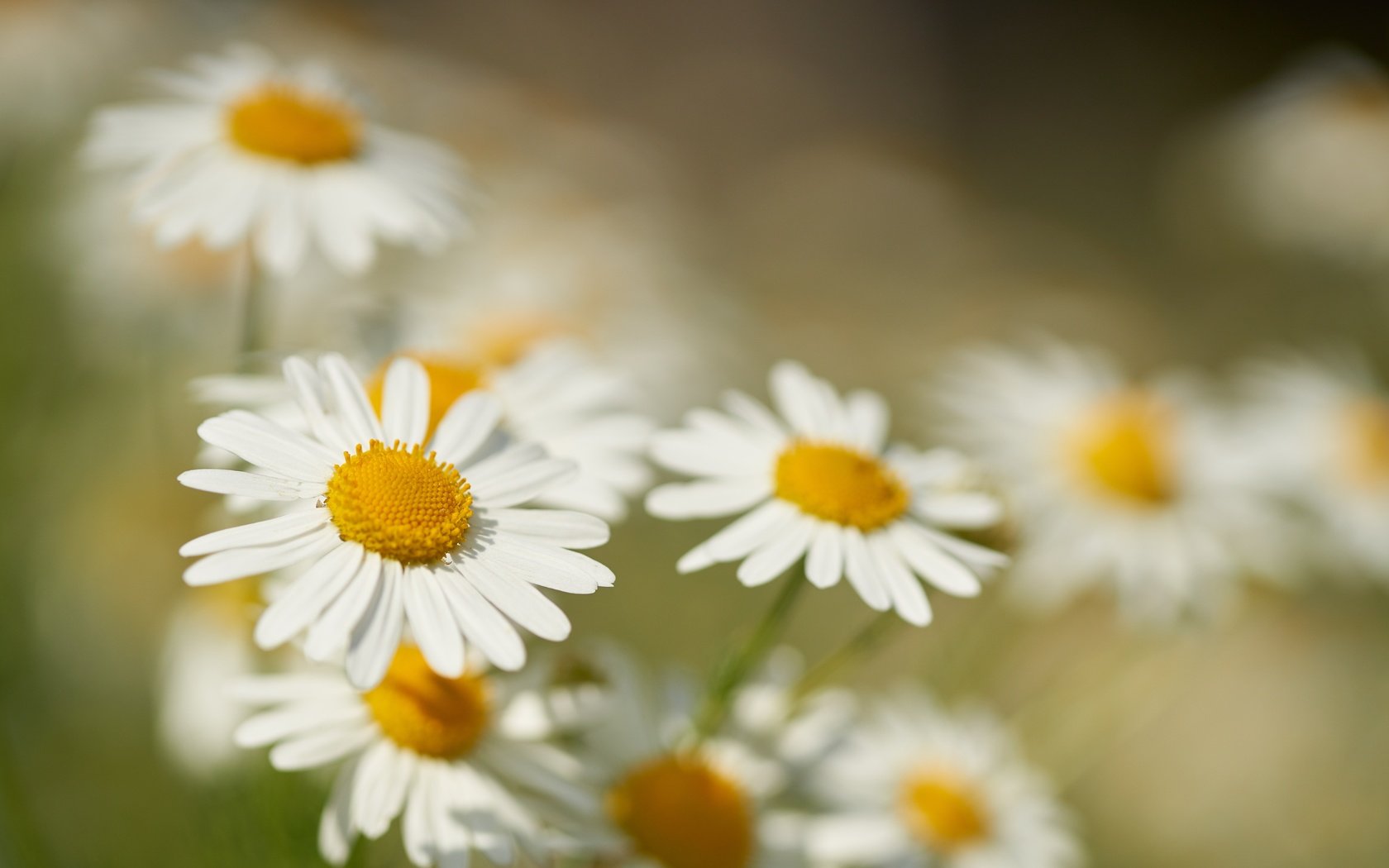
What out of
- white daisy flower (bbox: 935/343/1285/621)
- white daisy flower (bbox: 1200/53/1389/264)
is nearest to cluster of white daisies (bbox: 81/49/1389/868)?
white daisy flower (bbox: 935/343/1285/621)

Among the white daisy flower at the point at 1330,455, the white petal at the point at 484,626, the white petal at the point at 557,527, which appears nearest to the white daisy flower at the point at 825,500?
the white petal at the point at 557,527

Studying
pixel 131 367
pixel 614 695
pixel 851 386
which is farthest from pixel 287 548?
pixel 851 386

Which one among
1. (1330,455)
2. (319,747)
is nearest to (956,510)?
(319,747)

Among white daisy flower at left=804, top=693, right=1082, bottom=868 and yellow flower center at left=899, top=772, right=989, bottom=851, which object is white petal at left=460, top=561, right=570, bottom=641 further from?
yellow flower center at left=899, top=772, right=989, bottom=851

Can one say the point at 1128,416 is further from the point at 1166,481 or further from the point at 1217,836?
the point at 1217,836

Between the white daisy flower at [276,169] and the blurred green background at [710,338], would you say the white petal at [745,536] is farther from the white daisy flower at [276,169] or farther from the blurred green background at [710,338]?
the white daisy flower at [276,169]

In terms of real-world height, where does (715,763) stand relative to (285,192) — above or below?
below
